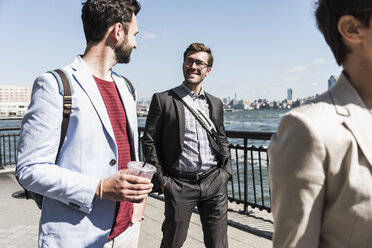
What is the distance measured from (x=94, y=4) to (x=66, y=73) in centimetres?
42

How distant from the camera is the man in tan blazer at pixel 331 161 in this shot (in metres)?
0.92

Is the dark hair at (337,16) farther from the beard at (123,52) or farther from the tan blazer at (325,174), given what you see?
the beard at (123,52)

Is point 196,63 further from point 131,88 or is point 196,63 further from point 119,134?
point 119,134

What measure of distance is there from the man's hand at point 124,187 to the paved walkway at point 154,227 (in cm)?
266

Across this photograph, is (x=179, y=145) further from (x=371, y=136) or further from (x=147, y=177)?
(x=371, y=136)

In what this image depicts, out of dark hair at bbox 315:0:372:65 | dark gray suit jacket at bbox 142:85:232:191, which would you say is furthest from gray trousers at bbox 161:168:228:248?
dark hair at bbox 315:0:372:65

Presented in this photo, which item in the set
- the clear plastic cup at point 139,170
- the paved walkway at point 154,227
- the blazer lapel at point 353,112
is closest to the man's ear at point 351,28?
the blazer lapel at point 353,112

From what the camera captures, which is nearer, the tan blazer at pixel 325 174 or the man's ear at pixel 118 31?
the tan blazer at pixel 325 174

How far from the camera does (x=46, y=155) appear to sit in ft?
4.93

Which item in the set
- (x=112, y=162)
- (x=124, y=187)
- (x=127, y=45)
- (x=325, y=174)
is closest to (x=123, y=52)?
(x=127, y=45)


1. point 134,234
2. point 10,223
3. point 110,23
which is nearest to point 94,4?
point 110,23

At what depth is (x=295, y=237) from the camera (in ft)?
3.14

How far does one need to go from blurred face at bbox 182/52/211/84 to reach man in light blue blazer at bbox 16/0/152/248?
158cm

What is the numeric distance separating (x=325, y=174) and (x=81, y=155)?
1136 millimetres
